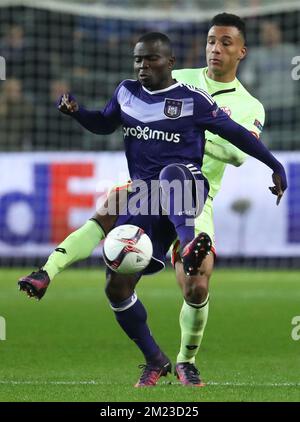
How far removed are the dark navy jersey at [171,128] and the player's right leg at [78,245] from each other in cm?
20

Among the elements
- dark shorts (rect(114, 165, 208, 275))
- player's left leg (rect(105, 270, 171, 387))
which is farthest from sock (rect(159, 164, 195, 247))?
player's left leg (rect(105, 270, 171, 387))

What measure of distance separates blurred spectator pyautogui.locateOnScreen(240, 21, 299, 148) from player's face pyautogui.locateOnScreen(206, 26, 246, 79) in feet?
28.5

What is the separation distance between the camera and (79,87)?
16406mm

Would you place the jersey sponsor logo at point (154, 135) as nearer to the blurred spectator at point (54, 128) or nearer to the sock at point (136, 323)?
the sock at point (136, 323)

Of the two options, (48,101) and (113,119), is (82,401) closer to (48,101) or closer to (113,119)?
(113,119)

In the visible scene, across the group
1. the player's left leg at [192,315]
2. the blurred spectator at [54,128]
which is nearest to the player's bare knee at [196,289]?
the player's left leg at [192,315]

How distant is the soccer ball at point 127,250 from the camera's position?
6070 millimetres

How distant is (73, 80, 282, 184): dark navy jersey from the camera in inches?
253

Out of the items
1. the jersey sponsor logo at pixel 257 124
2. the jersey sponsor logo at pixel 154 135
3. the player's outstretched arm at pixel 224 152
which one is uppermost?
the jersey sponsor logo at pixel 257 124

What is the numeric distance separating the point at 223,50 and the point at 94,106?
9.09 metres

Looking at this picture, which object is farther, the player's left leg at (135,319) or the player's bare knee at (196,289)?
the player's bare knee at (196,289)

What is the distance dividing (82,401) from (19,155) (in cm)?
951
